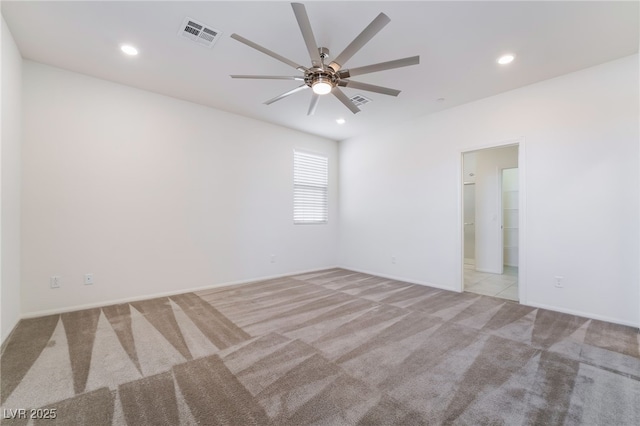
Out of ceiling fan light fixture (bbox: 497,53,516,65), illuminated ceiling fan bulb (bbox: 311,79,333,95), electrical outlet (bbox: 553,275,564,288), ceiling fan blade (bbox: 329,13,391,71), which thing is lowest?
electrical outlet (bbox: 553,275,564,288)

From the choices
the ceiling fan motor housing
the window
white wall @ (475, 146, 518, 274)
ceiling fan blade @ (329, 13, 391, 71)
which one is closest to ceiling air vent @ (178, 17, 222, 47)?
the ceiling fan motor housing

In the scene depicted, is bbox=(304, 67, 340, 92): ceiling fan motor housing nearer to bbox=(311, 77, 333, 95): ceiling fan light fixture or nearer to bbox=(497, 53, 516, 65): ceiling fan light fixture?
bbox=(311, 77, 333, 95): ceiling fan light fixture

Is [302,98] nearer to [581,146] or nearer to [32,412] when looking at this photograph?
[581,146]

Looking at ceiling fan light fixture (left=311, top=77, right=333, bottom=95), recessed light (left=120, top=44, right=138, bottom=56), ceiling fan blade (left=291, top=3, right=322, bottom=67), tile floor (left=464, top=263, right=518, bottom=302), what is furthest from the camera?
tile floor (left=464, top=263, right=518, bottom=302)

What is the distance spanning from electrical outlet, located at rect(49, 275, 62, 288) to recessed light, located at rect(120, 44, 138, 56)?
2719mm

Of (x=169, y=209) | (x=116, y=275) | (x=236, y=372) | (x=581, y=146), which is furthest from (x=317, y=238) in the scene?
(x=581, y=146)

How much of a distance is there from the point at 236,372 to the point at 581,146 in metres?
4.40

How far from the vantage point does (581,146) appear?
3.19 meters

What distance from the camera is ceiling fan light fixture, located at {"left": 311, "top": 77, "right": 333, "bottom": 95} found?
7.97ft

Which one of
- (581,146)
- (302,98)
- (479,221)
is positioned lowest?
(479,221)

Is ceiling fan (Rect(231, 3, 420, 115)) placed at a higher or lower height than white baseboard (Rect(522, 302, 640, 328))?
higher

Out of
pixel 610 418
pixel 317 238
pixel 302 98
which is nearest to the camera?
pixel 610 418

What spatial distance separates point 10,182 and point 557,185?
610cm

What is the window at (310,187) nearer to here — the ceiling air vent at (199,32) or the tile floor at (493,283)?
the ceiling air vent at (199,32)
